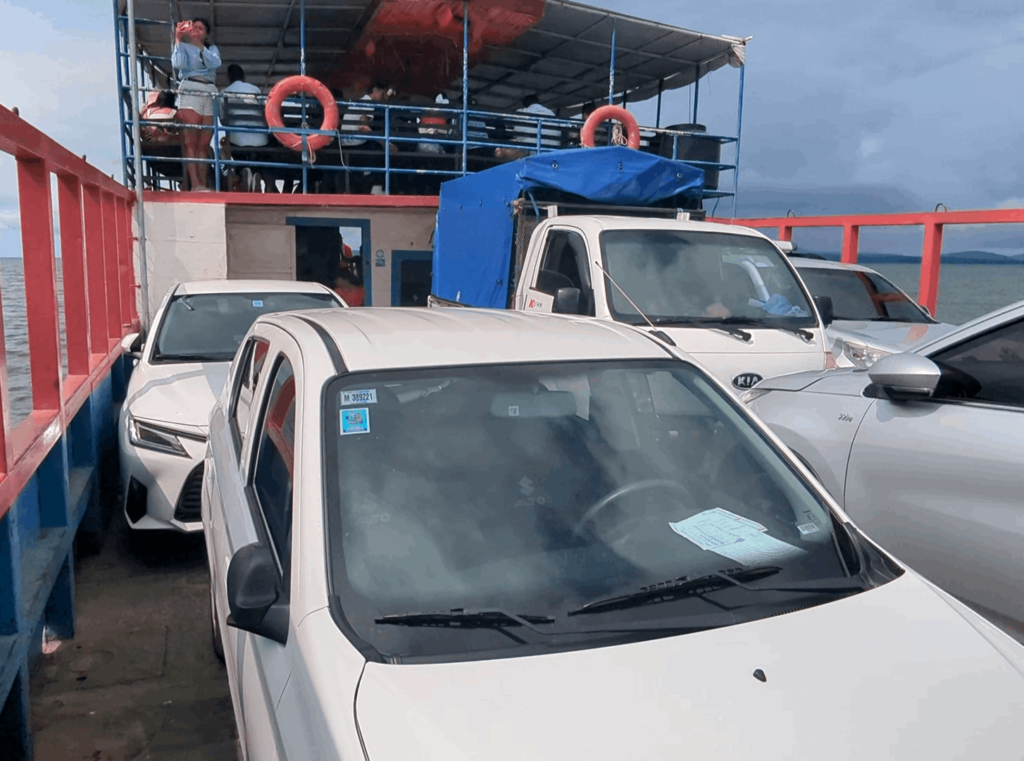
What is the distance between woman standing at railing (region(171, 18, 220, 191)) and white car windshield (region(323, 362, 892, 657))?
10078 millimetres

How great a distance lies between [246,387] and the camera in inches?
142

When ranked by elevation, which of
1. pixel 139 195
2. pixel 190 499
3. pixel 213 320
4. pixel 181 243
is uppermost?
pixel 139 195

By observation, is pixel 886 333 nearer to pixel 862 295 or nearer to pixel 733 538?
pixel 862 295

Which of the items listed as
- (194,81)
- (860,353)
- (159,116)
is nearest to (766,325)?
(860,353)

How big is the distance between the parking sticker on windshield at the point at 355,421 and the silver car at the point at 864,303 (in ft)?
19.8

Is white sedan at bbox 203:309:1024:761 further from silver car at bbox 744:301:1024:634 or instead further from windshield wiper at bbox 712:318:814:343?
windshield wiper at bbox 712:318:814:343

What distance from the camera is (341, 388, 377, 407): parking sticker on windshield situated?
235 cm

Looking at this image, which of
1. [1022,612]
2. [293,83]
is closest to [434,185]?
[293,83]

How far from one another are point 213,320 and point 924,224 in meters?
6.95

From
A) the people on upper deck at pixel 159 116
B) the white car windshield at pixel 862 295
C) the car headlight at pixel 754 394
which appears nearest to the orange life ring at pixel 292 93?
the people on upper deck at pixel 159 116

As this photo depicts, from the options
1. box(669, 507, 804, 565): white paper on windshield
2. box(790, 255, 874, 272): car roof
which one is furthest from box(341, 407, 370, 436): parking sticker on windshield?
box(790, 255, 874, 272): car roof

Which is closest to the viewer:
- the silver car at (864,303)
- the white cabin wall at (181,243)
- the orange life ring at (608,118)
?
the silver car at (864,303)

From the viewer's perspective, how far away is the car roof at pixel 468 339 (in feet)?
8.23

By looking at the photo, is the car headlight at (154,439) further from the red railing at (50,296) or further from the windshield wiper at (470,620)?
the windshield wiper at (470,620)
